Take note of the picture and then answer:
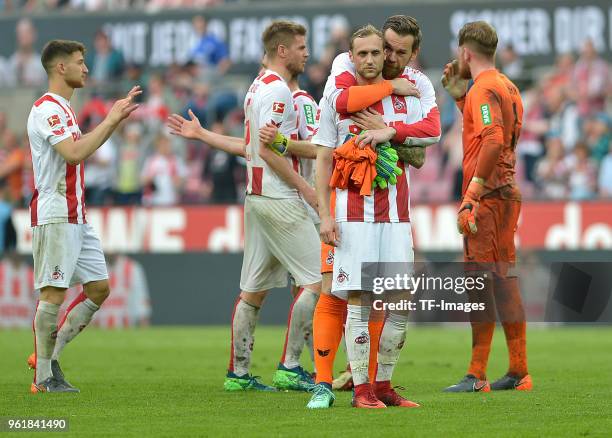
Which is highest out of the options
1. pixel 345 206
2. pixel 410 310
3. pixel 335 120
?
pixel 335 120

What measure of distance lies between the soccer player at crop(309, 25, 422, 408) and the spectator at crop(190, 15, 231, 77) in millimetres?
15056

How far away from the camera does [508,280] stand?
1041 centimetres

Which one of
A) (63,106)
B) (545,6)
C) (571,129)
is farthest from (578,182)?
(63,106)

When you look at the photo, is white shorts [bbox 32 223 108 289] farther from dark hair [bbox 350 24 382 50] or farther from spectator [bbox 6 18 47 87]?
spectator [bbox 6 18 47 87]

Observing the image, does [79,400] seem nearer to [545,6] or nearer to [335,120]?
[335,120]

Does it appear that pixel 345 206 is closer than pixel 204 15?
Yes

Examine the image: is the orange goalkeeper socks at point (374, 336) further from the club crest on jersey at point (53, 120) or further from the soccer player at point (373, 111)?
the club crest on jersey at point (53, 120)

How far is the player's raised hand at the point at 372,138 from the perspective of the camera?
8.43 metres

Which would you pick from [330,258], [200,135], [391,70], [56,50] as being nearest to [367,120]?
[391,70]

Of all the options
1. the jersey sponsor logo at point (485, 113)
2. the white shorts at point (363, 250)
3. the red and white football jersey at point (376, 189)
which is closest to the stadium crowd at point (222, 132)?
the jersey sponsor logo at point (485, 113)

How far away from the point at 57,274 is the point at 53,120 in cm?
125

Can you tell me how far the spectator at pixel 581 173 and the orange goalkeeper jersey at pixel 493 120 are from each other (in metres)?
9.65

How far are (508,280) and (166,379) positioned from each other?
10.7 feet

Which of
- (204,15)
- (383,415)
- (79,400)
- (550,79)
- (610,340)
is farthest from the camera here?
(204,15)
